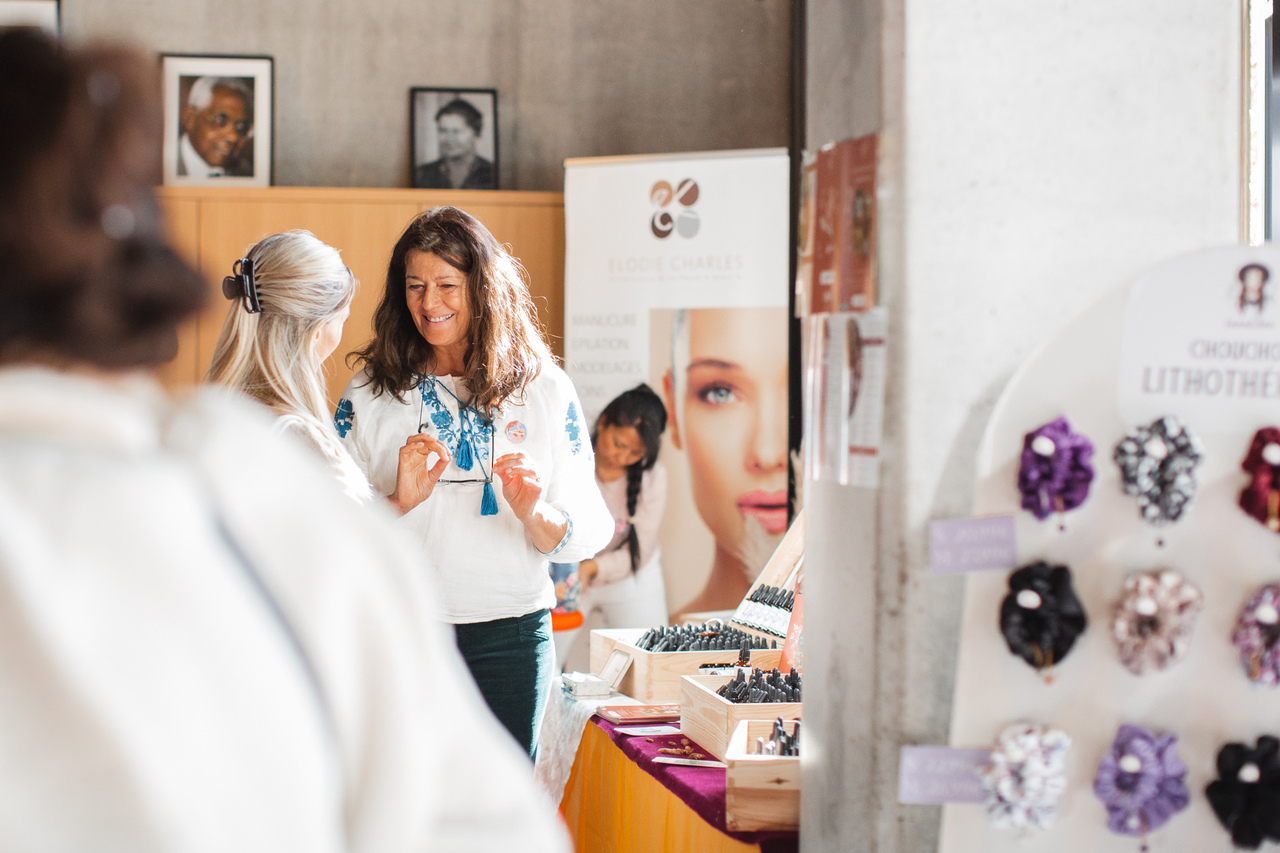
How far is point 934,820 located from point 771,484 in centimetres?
323

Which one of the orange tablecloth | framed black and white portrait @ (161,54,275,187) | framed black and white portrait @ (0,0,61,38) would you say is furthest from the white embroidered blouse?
framed black and white portrait @ (0,0,61,38)

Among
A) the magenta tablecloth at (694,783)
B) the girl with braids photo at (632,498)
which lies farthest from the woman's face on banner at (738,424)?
the magenta tablecloth at (694,783)

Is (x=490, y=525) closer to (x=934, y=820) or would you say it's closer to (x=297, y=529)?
(x=934, y=820)

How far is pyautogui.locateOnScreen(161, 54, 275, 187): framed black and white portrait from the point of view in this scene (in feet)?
17.3

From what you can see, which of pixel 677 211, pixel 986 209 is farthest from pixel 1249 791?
pixel 677 211

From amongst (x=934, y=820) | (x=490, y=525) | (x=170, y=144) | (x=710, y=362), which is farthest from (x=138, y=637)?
(x=170, y=144)

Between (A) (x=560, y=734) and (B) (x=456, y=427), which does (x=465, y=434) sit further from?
(A) (x=560, y=734)

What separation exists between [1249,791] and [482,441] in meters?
1.52

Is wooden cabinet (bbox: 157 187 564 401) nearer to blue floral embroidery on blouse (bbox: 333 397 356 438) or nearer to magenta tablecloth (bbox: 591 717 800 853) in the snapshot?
blue floral embroidery on blouse (bbox: 333 397 356 438)

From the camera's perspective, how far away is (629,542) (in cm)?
477

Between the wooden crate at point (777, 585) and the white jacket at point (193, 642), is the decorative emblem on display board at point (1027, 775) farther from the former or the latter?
the wooden crate at point (777, 585)

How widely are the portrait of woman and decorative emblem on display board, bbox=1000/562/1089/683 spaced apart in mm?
3292

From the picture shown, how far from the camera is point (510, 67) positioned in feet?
18.3

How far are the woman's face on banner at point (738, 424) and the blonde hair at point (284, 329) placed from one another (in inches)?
110
